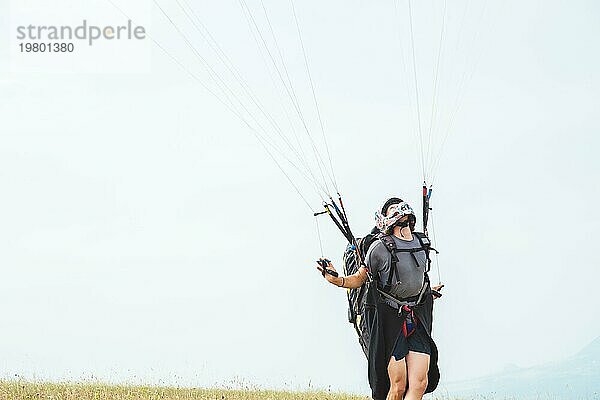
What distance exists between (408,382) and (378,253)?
3.37 ft

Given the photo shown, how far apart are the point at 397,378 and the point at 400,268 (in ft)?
2.78

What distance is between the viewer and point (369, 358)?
7078mm

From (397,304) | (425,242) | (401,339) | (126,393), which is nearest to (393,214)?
(425,242)

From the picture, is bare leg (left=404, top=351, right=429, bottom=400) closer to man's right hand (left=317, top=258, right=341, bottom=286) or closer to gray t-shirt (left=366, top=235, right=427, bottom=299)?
gray t-shirt (left=366, top=235, right=427, bottom=299)

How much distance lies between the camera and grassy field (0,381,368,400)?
10000mm

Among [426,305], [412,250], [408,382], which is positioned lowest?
[408,382]

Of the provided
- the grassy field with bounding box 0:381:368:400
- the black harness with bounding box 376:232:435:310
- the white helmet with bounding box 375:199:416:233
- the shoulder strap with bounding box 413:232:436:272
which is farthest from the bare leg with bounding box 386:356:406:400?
the grassy field with bounding box 0:381:368:400

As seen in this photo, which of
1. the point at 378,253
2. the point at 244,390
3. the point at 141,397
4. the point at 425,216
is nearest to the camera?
the point at 378,253

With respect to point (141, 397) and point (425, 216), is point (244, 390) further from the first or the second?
point (425, 216)

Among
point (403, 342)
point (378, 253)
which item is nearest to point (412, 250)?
point (378, 253)

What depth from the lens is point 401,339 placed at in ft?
22.8

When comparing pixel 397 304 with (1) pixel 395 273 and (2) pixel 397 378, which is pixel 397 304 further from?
(2) pixel 397 378

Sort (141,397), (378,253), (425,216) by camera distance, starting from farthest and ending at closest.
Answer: (141,397), (425,216), (378,253)

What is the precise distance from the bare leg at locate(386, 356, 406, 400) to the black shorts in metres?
0.04
